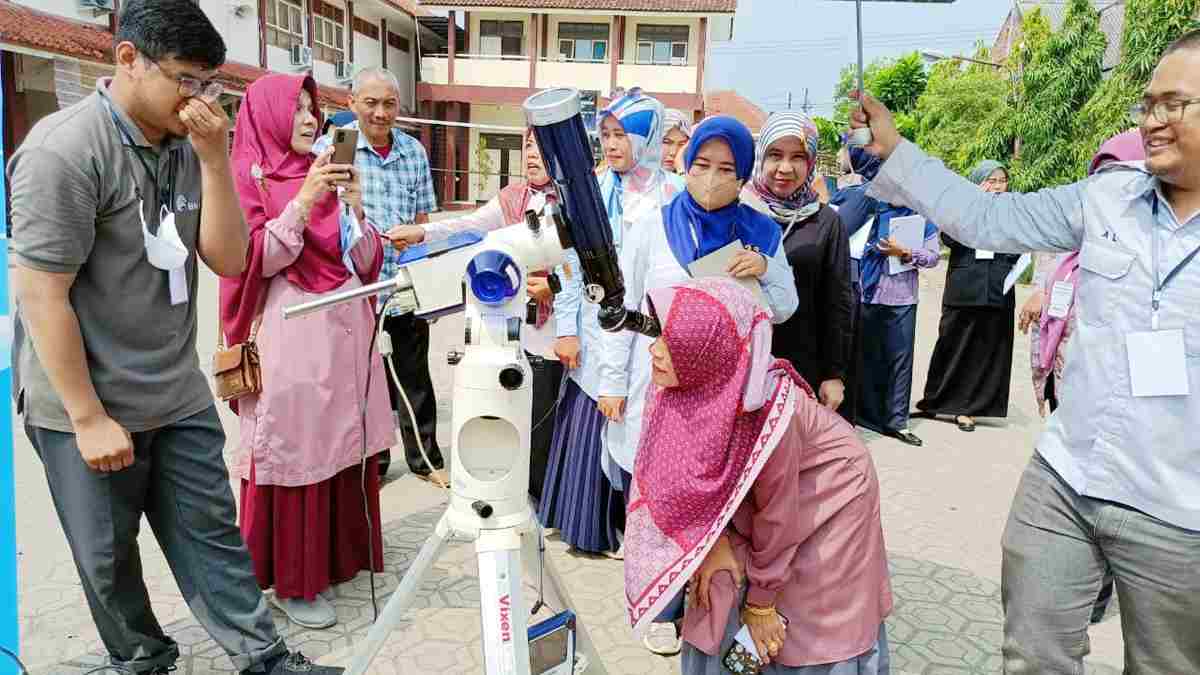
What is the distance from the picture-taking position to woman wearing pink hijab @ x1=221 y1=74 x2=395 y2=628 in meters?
2.59

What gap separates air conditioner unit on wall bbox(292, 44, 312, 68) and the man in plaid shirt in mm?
17108

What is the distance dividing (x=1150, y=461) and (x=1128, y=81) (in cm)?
1058

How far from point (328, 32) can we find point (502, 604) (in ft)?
72.8

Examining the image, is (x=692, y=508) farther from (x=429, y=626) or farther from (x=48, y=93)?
(x=48, y=93)

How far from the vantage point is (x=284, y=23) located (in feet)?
61.5

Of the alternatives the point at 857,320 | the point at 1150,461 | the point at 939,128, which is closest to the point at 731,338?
the point at 1150,461

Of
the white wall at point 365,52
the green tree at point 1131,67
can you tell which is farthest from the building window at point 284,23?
the green tree at point 1131,67

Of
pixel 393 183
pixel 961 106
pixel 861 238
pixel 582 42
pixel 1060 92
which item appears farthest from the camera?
pixel 582 42

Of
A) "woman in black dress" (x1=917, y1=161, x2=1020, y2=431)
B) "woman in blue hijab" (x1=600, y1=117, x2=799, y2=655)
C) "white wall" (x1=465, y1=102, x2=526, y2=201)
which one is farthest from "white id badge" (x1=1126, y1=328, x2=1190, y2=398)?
"white wall" (x1=465, y1=102, x2=526, y2=201)

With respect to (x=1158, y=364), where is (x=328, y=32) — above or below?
above

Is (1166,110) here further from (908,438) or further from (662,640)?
(908,438)

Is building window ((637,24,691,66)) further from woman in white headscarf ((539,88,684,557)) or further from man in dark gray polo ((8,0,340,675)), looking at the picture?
man in dark gray polo ((8,0,340,675))

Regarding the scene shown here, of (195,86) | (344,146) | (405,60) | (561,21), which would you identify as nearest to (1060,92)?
(344,146)

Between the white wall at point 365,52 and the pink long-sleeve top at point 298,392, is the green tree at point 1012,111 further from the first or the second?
the white wall at point 365,52
